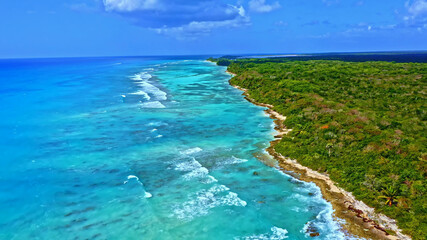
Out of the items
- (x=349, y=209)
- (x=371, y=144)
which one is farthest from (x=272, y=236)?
(x=371, y=144)

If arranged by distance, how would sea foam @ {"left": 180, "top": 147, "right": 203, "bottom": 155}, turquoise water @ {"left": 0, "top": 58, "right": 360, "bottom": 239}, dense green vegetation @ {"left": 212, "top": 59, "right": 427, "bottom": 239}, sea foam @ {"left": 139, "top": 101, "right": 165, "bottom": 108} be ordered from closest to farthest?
turquoise water @ {"left": 0, "top": 58, "right": 360, "bottom": 239} < dense green vegetation @ {"left": 212, "top": 59, "right": 427, "bottom": 239} < sea foam @ {"left": 180, "top": 147, "right": 203, "bottom": 155} < sea foam @ {"left": 139, "top": 101, "right": 165, "bottom": 108}

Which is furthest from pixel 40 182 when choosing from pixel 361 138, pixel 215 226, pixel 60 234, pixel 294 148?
pixel 361 138

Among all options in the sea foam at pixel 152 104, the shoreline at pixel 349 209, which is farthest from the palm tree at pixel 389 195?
the sea foam at pixel 152 104

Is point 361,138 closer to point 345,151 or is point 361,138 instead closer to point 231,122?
point 345,151

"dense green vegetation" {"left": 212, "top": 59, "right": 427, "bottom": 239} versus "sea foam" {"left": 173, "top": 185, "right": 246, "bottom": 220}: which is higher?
"dense green vegetation" {"left": 212, "top": 59, "right": 427, "bottom": 239}

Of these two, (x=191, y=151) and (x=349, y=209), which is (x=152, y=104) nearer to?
(x=191, y=151)

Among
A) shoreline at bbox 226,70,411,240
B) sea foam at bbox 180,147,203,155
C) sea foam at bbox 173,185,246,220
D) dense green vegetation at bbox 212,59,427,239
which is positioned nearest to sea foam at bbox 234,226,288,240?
sea foam at bbox 173,185,246,220

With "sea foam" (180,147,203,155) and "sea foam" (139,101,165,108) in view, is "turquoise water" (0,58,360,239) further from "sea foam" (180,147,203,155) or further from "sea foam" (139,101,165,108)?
"sea foam" (139,101,165,108)

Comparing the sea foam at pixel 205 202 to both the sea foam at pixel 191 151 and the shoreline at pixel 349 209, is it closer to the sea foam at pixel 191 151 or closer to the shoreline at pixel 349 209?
the shoreline at pixel 349 209
